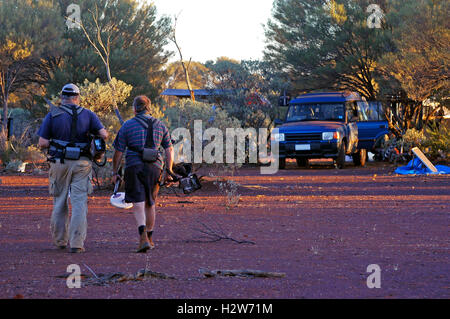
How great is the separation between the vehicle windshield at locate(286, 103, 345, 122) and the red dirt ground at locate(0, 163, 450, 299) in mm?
8058

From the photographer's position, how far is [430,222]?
11992mm

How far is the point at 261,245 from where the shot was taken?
31.8 feet

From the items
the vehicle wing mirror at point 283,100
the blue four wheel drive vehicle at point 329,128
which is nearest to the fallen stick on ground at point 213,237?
the blue four wheel drive vehicle at point 329,128

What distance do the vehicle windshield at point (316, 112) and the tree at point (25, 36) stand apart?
14921mm

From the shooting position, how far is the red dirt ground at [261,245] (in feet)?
22.6

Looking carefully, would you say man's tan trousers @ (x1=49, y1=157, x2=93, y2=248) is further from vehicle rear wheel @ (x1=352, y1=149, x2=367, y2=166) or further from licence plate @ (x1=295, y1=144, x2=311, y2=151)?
vehicle rear wheel @ (x1=352, y1=149, x2=367, y2=166)

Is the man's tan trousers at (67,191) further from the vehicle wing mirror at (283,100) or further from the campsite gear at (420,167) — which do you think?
the vehicle wing mirror at (283,100)

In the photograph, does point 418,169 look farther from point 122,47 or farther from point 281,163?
point 122,47

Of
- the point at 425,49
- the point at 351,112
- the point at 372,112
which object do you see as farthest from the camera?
the point at 372,112

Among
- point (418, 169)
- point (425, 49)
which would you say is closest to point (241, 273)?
point (418, 169)

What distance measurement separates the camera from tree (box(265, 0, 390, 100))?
119ft

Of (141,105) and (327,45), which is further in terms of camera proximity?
(327,45)

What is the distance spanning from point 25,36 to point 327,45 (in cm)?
1373

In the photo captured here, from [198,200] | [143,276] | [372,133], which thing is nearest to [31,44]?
[372,133]
